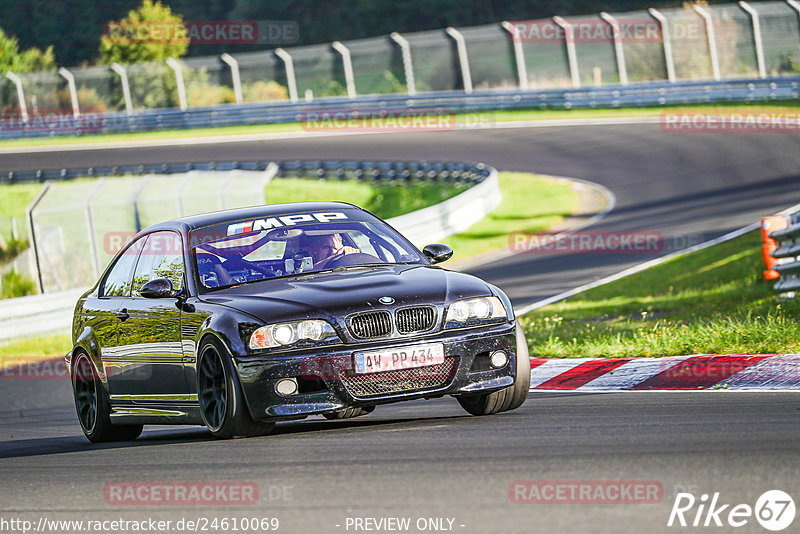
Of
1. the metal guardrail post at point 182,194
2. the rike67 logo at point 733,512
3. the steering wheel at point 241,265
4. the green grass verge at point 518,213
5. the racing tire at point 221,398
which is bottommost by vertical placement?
the green grass verge at point 518,213

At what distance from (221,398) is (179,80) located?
139ft

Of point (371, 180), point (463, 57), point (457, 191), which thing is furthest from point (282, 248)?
point (463, 57)

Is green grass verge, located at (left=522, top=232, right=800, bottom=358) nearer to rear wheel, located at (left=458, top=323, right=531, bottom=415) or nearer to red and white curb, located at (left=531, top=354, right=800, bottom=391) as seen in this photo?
red and white curb, located at (left=531, top=354, right=800, bottom=391)

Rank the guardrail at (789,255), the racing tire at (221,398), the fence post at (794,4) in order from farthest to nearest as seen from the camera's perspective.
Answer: the fence post at (794,4)
the guardrail at (789,255)
the racing tire at (221,398)

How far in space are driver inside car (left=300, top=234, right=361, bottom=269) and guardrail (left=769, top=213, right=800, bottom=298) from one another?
5.66 meters

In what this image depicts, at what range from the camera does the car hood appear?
689cm

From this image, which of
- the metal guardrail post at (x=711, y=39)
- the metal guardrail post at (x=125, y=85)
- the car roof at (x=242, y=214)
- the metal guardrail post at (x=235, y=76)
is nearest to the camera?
the car roof at (x=242, y=214)

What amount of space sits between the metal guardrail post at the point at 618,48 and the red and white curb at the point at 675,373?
31836 mm

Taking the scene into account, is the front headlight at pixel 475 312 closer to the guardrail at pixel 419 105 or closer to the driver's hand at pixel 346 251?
the driver's hand at pixel 346 251

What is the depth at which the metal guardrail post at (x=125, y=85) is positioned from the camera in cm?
4825

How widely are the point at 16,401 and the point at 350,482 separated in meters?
7.56

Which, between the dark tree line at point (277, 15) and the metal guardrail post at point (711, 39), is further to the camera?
the dark tree line at point (277, 15)

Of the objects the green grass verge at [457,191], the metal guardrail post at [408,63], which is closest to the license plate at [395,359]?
the green grass verge at [457,191]

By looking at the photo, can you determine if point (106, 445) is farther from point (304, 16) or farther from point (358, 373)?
point (304, 16)
